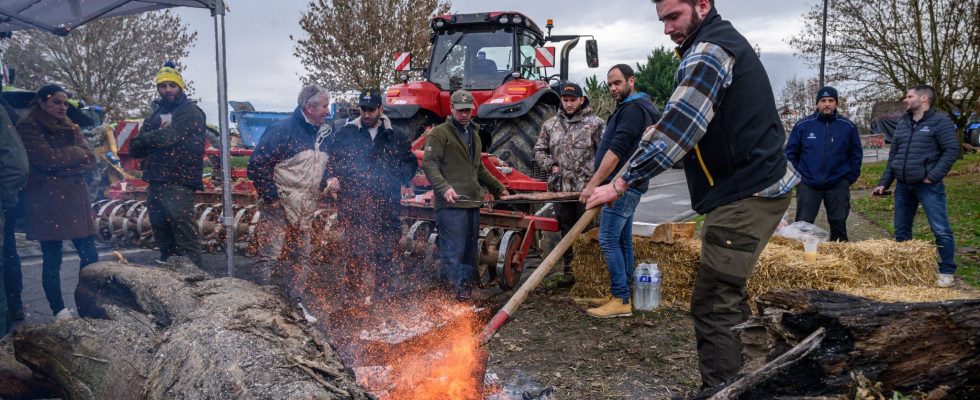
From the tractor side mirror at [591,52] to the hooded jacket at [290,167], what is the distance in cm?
477

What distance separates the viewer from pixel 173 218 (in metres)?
5.04

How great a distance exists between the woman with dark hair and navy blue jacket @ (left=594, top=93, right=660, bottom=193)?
14.9 feet

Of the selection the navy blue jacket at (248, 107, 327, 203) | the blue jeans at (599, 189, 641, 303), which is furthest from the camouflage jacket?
the navy blue jacket at (248, 107, 327, 203)

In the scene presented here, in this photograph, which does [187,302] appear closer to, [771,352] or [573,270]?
[771,352]

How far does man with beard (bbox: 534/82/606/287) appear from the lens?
18.9 feet

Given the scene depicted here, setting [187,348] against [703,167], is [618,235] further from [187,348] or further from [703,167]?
[187,348]

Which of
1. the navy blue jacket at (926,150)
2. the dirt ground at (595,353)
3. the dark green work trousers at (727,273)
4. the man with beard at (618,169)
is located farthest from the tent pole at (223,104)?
the navy blue jacket at (926,150)

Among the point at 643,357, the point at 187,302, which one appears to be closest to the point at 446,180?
the point at 643,357

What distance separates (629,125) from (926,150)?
11.2 feet

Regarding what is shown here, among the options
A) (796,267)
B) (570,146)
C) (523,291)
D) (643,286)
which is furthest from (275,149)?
(796,267)

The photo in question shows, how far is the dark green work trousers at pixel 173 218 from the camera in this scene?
502 centimetres

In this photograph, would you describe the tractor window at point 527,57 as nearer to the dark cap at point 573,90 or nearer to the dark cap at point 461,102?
the dark cap at point 573,90

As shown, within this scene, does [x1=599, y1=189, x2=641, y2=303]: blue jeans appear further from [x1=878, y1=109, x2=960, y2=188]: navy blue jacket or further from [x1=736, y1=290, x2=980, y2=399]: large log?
[x1=878, y1=109, x2=960, y2=188]: navy blue jacket

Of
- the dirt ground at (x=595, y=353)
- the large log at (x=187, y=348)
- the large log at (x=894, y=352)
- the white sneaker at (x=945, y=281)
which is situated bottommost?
the dirt ground at (x=595, y=353)
